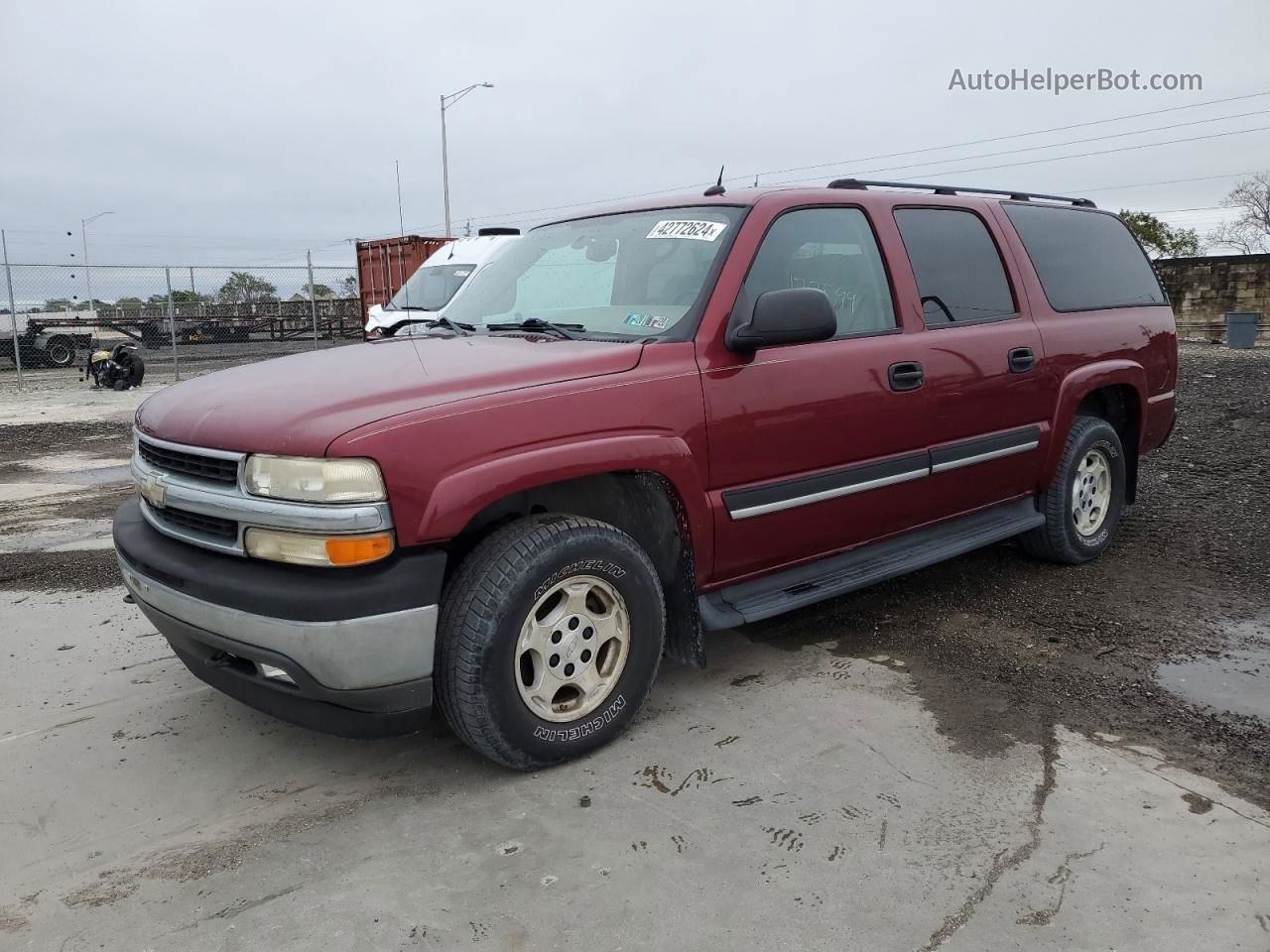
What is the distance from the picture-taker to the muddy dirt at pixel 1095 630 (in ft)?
10.8

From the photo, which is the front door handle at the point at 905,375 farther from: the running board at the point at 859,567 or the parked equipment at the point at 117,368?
the parked equipment at the point at 117,368

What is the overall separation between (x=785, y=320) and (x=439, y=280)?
11.1m

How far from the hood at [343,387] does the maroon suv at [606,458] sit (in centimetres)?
1

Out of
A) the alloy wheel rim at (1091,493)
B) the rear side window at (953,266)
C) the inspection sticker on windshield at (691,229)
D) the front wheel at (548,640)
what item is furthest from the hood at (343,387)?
the alloy wheel rim at (1091,493)

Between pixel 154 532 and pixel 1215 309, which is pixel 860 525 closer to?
pixel 154 532

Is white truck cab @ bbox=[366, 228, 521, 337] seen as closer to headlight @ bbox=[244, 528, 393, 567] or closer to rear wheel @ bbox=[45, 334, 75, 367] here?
headlight @ bbox=[244, 528, 393, 567]

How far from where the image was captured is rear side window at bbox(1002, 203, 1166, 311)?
481 cm

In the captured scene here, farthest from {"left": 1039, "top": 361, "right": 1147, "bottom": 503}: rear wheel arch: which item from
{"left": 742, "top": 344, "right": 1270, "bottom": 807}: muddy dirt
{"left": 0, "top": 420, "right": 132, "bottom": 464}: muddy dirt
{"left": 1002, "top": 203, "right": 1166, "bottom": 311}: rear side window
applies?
{"left": 0, "top": 420, "right": 132, "bottom": 464}: muddy dirt

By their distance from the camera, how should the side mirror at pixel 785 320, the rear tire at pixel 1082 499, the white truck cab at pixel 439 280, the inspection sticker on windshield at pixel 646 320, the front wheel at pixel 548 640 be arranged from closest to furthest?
the front wheel at pixel 548 640
the side mirror at pixel 785 320
the inspection sticker on windshield at pixel 646 320
the rear tire at pixel 1082 499
the white truck cab at pixel 439 280

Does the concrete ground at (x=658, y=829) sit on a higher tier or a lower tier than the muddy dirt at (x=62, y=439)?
lower

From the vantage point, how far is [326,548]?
2.63m

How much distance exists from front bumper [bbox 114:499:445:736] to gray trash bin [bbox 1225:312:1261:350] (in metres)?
20.0

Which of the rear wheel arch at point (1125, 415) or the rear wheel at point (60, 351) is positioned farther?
the rear wheel at point (60, 351)

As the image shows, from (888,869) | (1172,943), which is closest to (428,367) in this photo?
(888,869)
